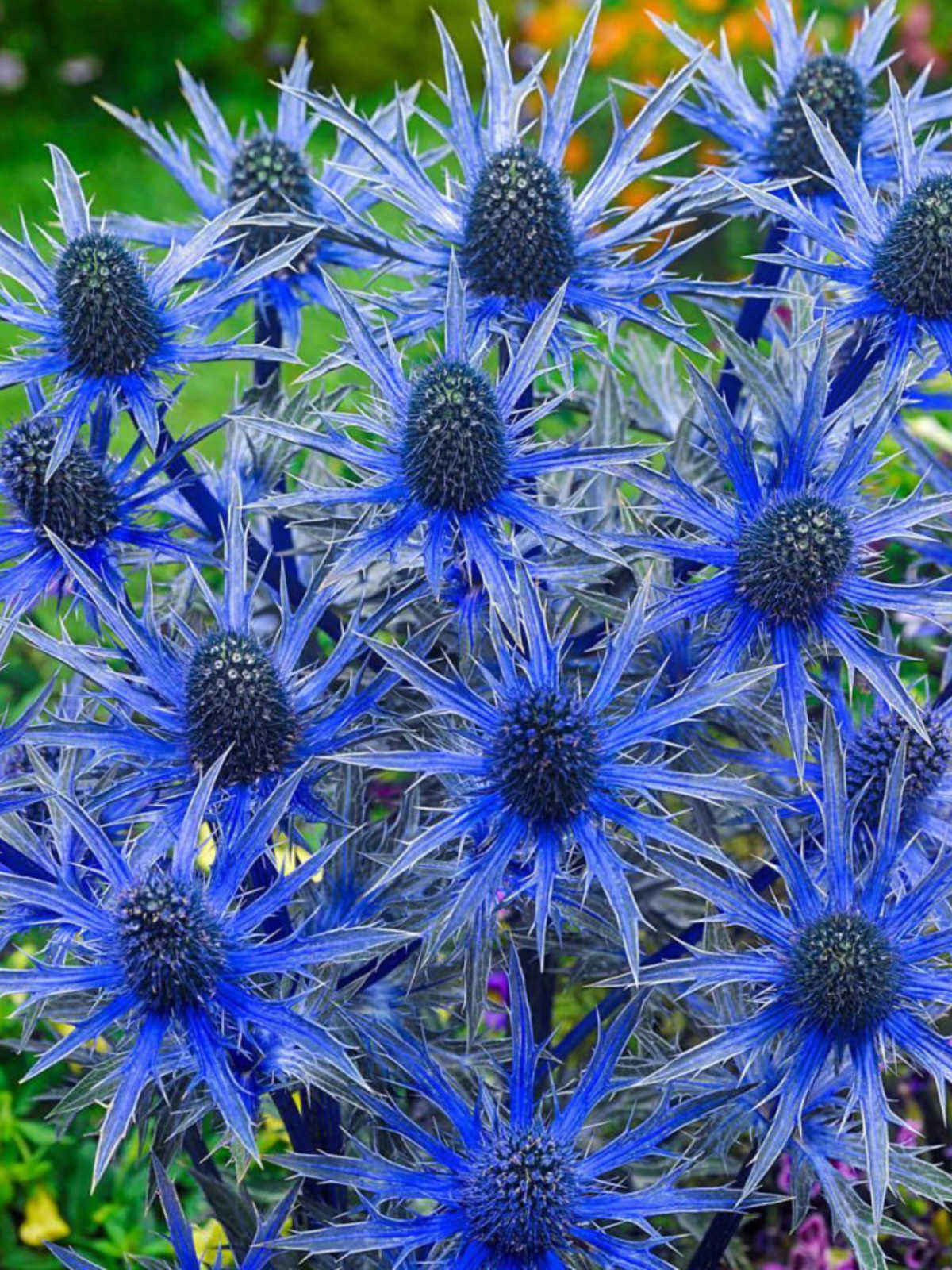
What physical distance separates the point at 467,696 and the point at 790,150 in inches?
33.3

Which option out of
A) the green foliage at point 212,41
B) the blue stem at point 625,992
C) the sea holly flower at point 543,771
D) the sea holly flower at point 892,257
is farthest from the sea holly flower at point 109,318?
the green foliage at point 212,41

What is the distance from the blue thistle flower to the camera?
1.30m

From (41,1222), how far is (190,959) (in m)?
1.14

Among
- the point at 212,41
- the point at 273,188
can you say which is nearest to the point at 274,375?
the point at 273,188

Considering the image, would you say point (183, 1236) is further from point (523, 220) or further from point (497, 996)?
point (523, 220)

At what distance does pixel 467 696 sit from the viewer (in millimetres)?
1287

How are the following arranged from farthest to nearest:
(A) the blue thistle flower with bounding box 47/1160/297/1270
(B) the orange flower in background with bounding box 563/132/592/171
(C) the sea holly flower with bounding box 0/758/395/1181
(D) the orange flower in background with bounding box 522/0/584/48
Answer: (D) the orange flower in background with bounding box 522/0/584/48, (B) the orange flower in background with bounding box 563/132/592/171, (A) the blue thistle flower with bounding box 47/1160/297/1270, (C) the sea holly flower with bounding box 0/758/395/1181

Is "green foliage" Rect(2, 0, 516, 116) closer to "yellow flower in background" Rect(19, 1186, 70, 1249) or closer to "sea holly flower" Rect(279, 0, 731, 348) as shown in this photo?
"sea holly flower" Rect(279, 0, 731, 348)

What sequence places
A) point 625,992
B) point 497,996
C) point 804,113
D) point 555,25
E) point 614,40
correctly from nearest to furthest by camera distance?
point 625,992 < point 804,113 < point 497,996 < point 614,40 < point 555,25

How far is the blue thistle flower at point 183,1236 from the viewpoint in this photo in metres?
1.30

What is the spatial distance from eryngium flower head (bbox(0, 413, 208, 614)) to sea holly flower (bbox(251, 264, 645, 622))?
18cm

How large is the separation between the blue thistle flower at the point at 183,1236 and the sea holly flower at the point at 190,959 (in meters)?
0.12

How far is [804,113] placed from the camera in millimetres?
1641

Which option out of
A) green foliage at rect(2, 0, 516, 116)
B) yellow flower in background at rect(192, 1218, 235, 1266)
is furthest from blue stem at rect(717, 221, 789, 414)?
green foliage at rect(2, 0, 516, 116)
